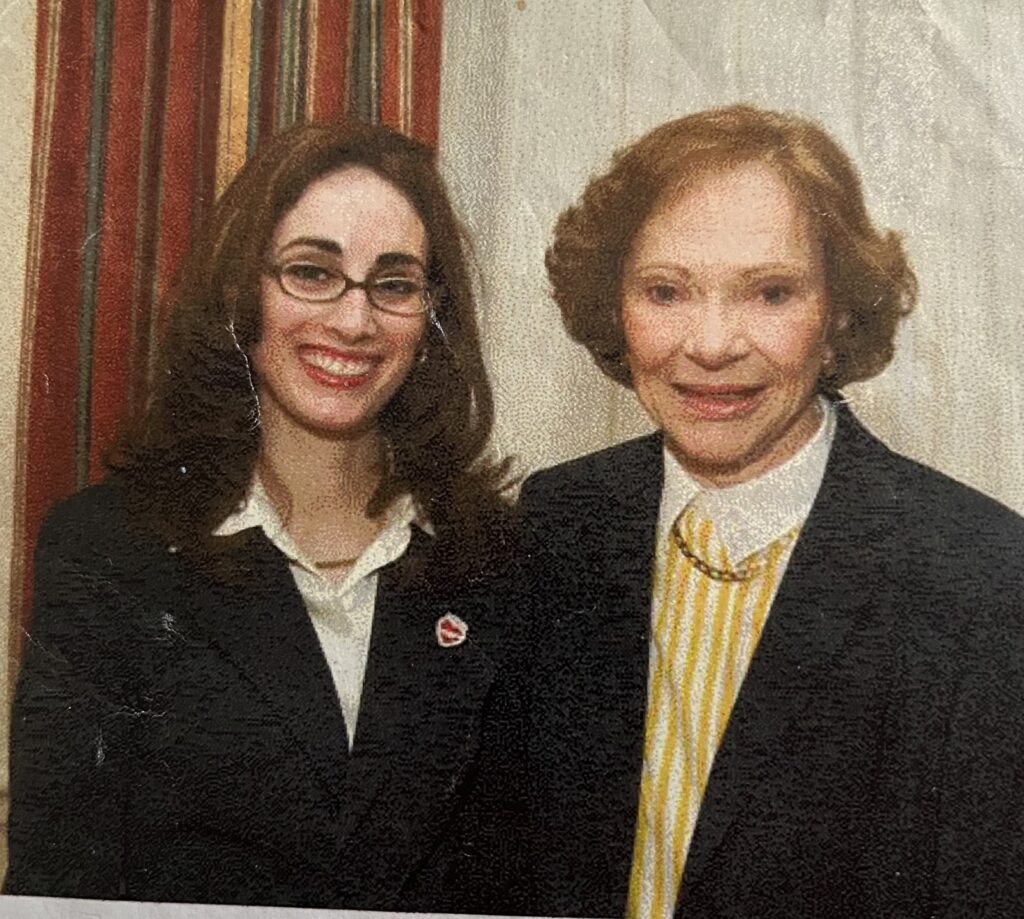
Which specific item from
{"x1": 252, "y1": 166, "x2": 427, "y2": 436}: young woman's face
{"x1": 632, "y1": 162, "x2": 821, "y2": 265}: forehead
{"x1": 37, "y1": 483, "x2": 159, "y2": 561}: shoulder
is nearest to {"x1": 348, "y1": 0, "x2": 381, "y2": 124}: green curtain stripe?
{"x1": 252, "y1": 166, "x2": 427, "y2": 436}: young woman's face

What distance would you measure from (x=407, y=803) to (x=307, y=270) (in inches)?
30.4

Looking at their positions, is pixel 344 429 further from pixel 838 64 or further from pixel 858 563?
pixel 838 64

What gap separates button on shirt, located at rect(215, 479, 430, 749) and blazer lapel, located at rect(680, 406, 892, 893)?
1.68ft

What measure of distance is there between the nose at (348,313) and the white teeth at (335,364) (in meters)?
0.04

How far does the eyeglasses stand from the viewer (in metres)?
1.65

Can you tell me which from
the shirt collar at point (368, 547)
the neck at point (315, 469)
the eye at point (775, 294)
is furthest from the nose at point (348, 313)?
the eye at point (775, 294)

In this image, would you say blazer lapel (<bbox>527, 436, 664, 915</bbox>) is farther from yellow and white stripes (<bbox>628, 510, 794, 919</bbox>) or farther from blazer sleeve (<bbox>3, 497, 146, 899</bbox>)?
blazer sleeve (<bbox>3, 497, 146, 899</bbox>)

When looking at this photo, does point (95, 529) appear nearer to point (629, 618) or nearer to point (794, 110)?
point (629, 618)

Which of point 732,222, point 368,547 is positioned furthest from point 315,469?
point 732,222

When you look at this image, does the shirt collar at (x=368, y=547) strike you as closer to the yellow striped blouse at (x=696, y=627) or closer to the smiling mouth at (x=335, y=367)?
the smiling mouth at (x=335, y=367)

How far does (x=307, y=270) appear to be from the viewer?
1656mm

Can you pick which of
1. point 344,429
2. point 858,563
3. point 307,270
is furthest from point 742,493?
point 307,270

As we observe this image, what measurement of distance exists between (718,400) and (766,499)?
16cm

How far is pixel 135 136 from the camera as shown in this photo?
174cm
